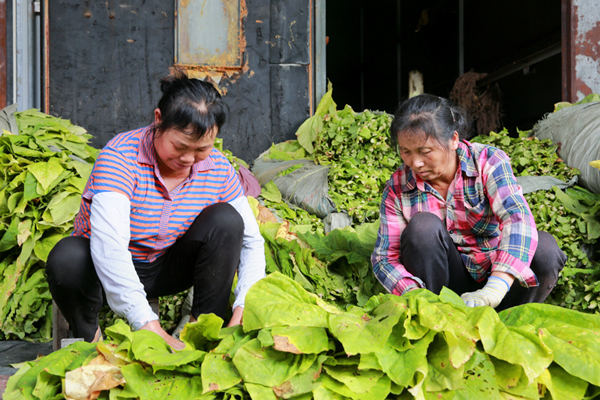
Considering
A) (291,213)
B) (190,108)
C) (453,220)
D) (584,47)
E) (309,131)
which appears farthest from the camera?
(309,131)

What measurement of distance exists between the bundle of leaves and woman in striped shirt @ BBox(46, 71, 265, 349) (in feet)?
5.05

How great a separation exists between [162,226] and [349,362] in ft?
3.00

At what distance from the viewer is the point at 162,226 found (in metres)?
1.74

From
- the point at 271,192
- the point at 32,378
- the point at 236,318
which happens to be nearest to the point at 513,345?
the point at 236,318

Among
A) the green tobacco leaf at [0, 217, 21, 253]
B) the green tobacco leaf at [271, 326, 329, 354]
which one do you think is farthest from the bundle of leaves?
the green tobacco leaf at [0, 217, 21, 253]

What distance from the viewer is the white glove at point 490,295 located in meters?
1.50

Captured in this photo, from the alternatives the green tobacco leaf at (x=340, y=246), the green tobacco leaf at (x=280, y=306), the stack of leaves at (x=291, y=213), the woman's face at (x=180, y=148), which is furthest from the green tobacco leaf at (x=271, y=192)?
the green tobacco leaf at (x=280, y=306)

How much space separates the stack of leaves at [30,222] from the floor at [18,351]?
5 centimetres

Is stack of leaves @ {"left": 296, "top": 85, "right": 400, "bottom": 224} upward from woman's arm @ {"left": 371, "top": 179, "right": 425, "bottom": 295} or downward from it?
upward

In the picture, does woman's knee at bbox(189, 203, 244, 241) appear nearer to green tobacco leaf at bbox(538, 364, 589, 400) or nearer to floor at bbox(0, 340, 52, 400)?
floor at bbox(0, 340, 52, 400)

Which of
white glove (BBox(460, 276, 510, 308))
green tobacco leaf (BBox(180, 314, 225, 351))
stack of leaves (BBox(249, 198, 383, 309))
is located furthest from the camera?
stack of leaves (BBox(249, 198, 383, 309))

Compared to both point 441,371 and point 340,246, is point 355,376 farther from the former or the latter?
point 340,246

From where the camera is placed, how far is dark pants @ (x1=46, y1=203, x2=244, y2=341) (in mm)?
1661

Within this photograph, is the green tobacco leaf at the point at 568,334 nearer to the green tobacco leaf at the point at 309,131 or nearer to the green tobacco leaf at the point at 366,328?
the green tobacco leaf at the point at 366,328
